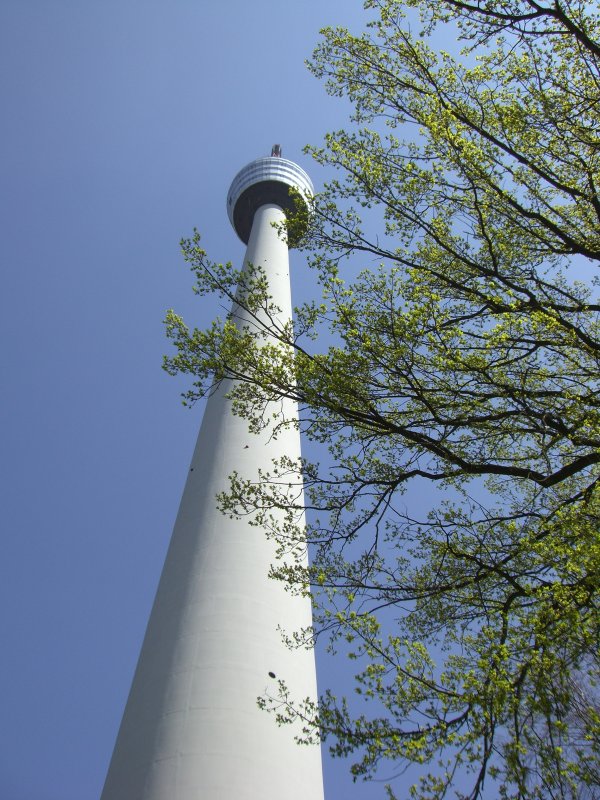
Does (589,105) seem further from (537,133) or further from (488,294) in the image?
(488,294)

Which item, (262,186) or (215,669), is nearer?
(215,669)

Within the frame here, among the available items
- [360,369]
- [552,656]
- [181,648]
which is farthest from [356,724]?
[181,648]

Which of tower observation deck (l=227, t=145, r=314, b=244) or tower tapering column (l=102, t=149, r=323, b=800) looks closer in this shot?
tower tapering column (l=102, t=149, r=323, b=800)

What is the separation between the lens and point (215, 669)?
9359 mm

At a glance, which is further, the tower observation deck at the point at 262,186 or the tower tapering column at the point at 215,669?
the tower observation deck at the point at 262,186

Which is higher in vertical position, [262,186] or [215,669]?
[262,186]

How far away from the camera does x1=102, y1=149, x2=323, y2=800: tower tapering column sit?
8.17 m

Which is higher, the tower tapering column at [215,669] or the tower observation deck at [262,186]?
the tower observation deck at [262,186]

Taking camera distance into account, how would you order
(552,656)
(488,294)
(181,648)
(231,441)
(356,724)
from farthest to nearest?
(231,441) < (181,648) < (488,294) < (356,724) < (552,656)

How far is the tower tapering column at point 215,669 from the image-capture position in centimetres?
817

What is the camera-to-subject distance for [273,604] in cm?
1084

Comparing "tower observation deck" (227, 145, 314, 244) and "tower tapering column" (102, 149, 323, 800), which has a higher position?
"tower observation deck" (227, 145, 314, 244)

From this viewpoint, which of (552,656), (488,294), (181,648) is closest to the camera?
(552,656)

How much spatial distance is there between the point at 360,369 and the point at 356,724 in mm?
3487
